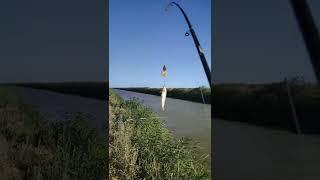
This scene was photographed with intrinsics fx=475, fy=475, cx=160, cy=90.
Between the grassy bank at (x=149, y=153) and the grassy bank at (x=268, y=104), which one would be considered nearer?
the grassy bank at (x=268, y=104)

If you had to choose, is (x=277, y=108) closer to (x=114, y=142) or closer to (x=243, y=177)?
(x=243, y=177)

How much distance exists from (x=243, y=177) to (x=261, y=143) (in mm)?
347

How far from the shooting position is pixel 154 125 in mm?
4883

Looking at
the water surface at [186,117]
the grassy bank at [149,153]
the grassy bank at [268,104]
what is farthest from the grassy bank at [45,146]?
the grassy bank at [268,104]

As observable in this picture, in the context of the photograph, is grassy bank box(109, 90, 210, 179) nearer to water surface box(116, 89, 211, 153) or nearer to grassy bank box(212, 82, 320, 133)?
water surface box(116, 89, 211, 153)

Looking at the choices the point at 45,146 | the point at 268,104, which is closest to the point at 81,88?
the point at 45,146

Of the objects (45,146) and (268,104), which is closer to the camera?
(268,104)

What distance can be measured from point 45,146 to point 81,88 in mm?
706

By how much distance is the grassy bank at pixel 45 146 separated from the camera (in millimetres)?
4280

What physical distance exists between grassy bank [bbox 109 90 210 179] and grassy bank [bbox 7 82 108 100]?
1.93ft

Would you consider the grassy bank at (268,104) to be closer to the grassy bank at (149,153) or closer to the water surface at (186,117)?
the water surface at (186,117)

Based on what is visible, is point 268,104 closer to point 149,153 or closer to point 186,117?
point 186,117

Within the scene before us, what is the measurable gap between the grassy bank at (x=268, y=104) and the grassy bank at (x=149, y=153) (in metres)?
0.52

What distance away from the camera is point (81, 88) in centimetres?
445
